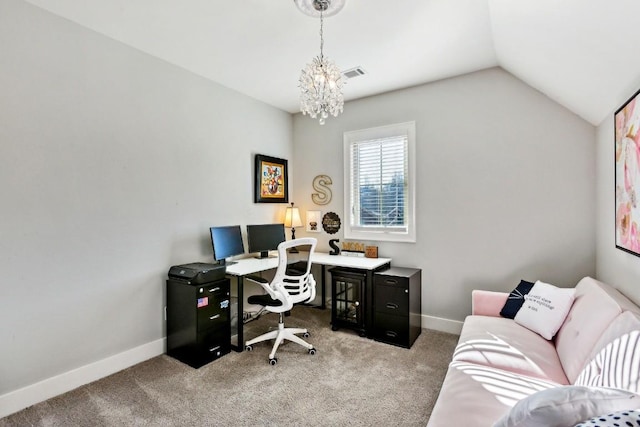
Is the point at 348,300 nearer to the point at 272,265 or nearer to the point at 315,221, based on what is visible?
the point at 272,265

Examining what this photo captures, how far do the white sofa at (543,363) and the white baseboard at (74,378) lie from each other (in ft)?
8.34

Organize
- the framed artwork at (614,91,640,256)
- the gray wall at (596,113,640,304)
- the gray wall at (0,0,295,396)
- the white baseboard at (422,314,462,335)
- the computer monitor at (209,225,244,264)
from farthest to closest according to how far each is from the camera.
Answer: the white baseboard at (422,314,462,335) < the computer monitor at (209,225,244,264) < the gray wall at (0,0,295,396) < the gray wall at (596,113,640,304) < the framed artwork at (614,91,640,256)

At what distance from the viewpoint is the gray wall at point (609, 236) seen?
1.86 m

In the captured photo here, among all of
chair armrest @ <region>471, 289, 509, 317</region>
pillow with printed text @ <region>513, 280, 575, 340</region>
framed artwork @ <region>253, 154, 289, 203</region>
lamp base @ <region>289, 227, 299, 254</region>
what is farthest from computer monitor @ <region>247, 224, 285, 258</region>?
pillow with printed text @ <region>513, 280, 575, 340</region>

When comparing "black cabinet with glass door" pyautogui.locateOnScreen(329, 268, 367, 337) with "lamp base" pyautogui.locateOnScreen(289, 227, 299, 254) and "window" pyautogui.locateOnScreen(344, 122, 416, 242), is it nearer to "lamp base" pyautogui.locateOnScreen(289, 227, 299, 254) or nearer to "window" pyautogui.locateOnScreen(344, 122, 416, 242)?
"window" pyautogui.locateOnScreen(344, 122, 416, 242)

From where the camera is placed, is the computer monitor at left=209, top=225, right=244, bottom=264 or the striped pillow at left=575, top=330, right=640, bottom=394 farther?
the computer monitor at left=209, top=225, right=244, bottom=264

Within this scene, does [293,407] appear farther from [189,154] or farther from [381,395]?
[189,154]

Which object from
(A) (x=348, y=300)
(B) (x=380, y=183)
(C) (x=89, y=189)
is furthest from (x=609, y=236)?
(C) (x=89, y=189)

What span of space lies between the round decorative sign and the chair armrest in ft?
6.32

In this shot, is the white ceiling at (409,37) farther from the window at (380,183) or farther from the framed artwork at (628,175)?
the window at (380,183)

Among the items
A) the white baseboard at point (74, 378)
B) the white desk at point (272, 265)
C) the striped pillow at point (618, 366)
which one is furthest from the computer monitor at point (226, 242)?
the striped pillow at point (618, 366)

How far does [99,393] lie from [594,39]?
3.92 metres

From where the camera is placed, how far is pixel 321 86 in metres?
2.27

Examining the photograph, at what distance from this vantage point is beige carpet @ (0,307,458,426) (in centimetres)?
202
